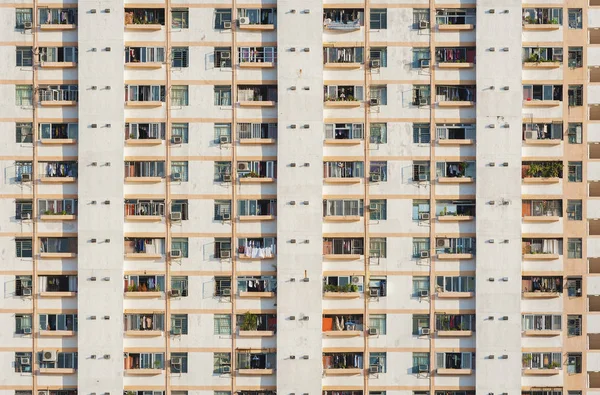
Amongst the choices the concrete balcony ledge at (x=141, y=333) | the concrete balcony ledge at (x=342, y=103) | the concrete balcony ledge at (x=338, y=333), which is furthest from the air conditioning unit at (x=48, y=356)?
the concrete balcony ledge at (x=342, y=103)

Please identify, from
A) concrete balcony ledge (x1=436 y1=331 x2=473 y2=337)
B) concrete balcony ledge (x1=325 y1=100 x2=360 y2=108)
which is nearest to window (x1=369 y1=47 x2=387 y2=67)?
concrete balcony ledge (x1=325 y1=100 x2=360 y2=108)

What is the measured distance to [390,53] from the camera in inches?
1607

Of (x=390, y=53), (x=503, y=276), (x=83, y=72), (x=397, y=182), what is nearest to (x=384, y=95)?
(x=390, y=53)

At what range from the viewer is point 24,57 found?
41.0 metres

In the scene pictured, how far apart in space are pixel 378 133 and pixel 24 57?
19.4 meters

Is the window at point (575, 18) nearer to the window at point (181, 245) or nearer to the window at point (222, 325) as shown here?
the window at point (181, 245)

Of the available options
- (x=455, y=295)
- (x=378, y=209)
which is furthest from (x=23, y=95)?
(x=455, y=295)

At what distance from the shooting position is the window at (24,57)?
40938 millimetres

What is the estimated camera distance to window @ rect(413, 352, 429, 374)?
41031 mm

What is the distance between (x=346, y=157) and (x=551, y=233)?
11729 mm

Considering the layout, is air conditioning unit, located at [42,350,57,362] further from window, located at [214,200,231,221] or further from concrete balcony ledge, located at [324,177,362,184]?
concrete balcony ledge, located at [324,177,362,184]

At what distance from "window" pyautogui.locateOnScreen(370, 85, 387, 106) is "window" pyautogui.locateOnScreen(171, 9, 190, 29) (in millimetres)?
10528

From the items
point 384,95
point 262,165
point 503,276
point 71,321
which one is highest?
point 384,95

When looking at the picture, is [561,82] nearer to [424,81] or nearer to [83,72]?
[424,81]
